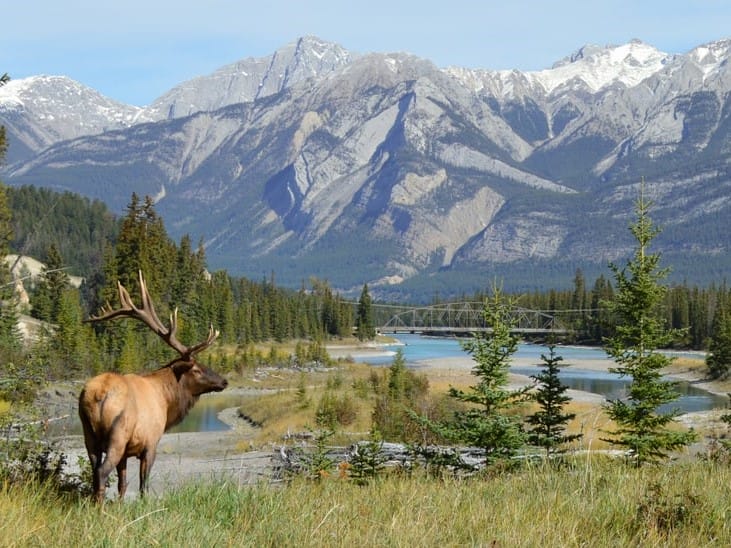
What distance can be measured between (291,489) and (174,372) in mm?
2726

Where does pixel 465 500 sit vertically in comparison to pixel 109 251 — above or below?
below

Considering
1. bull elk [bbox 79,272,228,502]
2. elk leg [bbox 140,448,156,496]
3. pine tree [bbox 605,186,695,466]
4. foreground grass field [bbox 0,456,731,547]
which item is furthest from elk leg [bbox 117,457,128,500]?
pine tree [bbox 605,186,695,466]

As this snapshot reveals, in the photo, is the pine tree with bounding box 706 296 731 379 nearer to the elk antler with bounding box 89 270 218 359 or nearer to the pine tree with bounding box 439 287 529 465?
the pine tree with bounding box 439 287 529 465

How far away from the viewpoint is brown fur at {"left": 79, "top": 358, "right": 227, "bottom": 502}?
8164mm

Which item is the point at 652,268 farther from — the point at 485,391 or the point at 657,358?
Result: the point at 485,391

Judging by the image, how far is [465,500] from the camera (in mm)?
6855

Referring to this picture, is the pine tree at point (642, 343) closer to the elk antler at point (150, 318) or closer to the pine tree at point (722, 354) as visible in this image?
the elk antler at point (150, 318)

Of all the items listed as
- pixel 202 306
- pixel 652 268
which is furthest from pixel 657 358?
pixel 202 306

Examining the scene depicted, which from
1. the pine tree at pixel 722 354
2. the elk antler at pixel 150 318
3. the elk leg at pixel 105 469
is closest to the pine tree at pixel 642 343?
the elk antler at pixel 150 318

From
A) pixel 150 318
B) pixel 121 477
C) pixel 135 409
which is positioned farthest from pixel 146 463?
pixel 150 318

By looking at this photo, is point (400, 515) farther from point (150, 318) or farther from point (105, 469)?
point (150, 318)

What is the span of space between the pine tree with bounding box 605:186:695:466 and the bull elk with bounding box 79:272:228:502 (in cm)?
1223

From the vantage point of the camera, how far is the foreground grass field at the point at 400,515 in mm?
5516

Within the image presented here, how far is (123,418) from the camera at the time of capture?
8.30m
